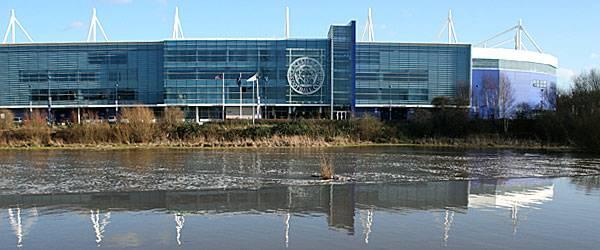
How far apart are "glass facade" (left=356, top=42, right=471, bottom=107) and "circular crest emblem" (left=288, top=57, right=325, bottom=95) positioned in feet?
28.3

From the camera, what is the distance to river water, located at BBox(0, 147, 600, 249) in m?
13.9

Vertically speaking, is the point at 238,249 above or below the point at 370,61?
below

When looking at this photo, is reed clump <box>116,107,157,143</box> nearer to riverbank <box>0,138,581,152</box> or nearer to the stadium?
riverbank <box>0,138,581,152</box>

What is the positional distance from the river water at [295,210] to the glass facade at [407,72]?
307 feet

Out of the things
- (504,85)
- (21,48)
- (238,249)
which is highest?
(21,48)

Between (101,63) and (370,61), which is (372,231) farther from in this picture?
(101,63)

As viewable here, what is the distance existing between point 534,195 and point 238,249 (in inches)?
550

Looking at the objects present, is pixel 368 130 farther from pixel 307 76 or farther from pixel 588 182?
pixel 307 76

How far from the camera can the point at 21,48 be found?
125812 mm

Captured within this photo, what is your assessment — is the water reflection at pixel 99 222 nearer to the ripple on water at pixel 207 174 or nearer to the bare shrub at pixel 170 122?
the ripple on water at pixel 207 174

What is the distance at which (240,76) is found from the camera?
119 meters

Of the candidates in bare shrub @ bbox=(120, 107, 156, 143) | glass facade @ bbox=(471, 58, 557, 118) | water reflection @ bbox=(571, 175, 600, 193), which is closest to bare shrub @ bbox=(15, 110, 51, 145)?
bare shrub @ bbox=(120, 107, 156, 143)

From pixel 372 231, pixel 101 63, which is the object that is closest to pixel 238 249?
pixel 372 231

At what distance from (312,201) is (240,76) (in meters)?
101
